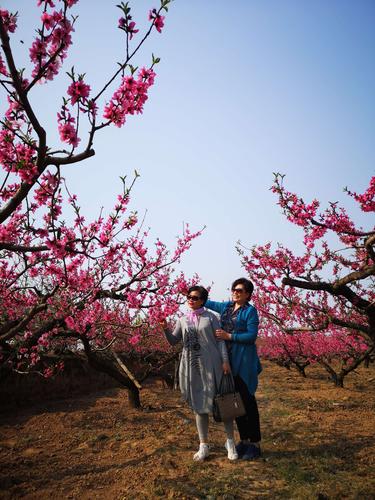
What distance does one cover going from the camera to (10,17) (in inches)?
115

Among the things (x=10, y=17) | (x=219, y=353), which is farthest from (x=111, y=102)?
(x=219, y=353)

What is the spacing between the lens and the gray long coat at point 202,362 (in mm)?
3713

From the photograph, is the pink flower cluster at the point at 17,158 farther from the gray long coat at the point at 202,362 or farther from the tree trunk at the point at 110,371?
the tree trunk at the point at 110,371

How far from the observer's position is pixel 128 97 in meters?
3.15

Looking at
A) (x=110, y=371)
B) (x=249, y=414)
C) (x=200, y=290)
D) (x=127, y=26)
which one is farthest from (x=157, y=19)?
(x=110, y=371)

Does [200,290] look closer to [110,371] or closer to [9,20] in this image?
[9,20]

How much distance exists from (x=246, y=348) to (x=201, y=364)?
582 mm

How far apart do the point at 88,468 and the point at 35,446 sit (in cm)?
168

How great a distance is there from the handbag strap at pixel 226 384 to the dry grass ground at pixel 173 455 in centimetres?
80

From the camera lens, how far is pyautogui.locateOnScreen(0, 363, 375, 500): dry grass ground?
312cm

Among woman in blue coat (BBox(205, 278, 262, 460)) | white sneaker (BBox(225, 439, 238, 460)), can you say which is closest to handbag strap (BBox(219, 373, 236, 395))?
woman in blue coat (BBox(205, 278, 262, 460))

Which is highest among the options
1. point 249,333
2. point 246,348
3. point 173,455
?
point 249,333

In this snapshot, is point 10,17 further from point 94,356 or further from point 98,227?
point 94,356

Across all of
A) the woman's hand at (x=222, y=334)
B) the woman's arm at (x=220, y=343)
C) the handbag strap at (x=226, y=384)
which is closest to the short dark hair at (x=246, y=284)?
the woman's arm at (x=220, y=343)
